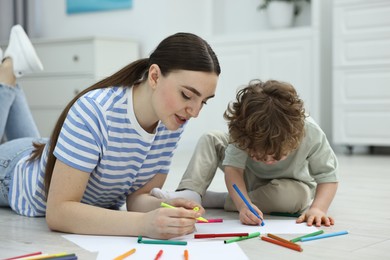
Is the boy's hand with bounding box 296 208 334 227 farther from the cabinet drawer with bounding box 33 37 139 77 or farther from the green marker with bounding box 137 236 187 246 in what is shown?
the cabinet drawer with bounding box 33 37 139 77

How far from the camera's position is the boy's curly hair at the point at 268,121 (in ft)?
5.27

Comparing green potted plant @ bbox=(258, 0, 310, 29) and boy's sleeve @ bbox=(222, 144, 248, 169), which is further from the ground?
green potted plant @ bbox=(258, 0, 310, 29)

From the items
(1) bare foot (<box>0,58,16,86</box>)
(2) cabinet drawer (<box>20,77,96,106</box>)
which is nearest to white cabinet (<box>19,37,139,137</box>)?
(2) cabinet drawer (<box>20,77,96,106</box>)

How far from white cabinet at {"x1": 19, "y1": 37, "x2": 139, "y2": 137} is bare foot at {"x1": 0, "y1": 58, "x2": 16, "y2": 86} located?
1970mm

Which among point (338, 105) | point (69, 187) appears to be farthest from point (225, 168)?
point (338, 105)

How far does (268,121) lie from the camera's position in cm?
160

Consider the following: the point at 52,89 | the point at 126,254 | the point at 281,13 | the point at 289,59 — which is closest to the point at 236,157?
the point at 126,254

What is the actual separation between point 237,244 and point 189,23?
145 inches

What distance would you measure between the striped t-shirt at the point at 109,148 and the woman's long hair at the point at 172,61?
1.7 inches

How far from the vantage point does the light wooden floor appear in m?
1.38

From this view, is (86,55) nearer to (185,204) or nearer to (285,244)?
(185,204)

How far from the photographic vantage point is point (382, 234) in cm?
161

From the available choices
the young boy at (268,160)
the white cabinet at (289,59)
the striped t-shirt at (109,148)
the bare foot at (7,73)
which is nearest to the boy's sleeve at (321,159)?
the young boy at (268,160)

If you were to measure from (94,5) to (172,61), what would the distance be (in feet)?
12.5
